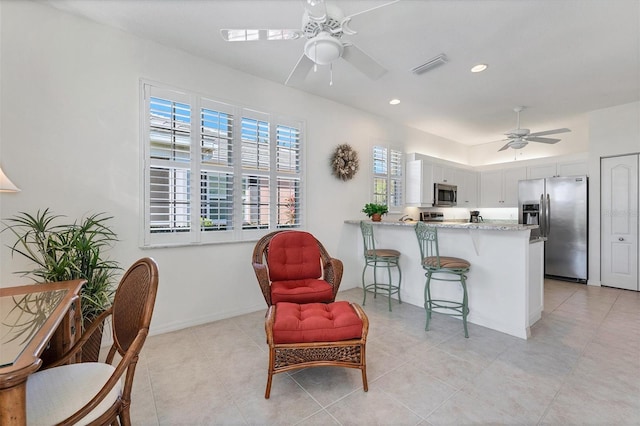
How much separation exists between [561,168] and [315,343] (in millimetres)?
5845

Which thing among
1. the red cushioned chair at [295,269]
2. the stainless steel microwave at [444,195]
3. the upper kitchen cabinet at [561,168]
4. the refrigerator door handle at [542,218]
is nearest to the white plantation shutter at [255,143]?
the red cushioned chair at [295,269]

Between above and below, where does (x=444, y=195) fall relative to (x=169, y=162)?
below

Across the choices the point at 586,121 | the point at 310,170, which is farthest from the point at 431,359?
the point at 586,121

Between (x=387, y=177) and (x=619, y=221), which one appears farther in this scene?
(x=387, y=177)

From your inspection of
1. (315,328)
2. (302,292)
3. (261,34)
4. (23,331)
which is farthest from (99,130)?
(315,328)

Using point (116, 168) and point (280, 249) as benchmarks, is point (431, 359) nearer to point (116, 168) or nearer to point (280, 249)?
point (280, 249)

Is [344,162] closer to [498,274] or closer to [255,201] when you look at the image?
[255,201]

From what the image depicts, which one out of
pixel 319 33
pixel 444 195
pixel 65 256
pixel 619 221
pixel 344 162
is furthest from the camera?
pixel 444 195

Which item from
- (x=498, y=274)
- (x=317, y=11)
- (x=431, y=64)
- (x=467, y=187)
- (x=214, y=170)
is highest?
(x=431, y=64)

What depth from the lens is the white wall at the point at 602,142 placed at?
4145 millimetres

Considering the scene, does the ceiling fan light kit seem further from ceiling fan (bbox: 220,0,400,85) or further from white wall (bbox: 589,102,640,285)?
white wall (bbox: 589,102,640,285)

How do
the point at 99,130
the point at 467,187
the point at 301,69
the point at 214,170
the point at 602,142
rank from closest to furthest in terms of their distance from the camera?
the point at 301,69 < the point at 99,130 < the point at 214,170 < the point at 602,142 < the point at 467,187

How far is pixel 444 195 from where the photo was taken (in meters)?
5.57

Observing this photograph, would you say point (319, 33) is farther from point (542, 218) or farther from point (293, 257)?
point (542, 218)
